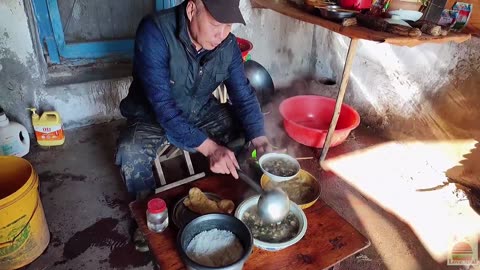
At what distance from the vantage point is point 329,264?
5.00 ft

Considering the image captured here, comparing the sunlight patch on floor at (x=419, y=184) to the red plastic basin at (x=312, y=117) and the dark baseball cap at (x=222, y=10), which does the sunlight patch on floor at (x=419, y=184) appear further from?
the dark baseball cap at (x=222, y=10)

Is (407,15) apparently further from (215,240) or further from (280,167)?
(215,240)

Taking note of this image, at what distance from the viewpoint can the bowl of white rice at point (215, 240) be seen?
145cm

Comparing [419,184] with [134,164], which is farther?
[419,184]

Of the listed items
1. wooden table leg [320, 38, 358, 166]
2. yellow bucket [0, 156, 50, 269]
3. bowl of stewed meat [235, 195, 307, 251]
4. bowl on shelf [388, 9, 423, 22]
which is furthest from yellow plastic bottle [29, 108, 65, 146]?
bowl on shelf [388, 9, 423, 22]

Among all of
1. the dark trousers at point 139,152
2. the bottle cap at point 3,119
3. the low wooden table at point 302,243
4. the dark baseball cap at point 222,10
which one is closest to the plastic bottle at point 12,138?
the bottle cap at point 3,119

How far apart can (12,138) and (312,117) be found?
110 inches

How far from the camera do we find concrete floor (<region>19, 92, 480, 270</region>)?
7.39ft

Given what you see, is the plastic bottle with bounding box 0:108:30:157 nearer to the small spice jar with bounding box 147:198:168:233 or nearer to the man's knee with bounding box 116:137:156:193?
the man's knee with bounding box 116:137:156:193

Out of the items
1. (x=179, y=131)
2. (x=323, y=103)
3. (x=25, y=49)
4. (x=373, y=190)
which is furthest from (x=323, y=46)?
(x=25, y=49)

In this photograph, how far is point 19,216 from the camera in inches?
73.0

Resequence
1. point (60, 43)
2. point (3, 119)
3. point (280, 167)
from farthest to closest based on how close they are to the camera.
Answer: point (60, 43) → point (3, 119) → point (280, 167)

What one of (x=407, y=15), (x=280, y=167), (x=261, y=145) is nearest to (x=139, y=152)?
(x=261, y=145)

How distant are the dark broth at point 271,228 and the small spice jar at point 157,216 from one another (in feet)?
1.23
